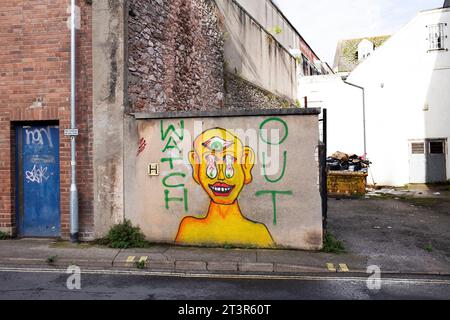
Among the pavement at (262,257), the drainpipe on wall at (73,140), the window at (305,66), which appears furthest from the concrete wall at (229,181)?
the window at (305,66)

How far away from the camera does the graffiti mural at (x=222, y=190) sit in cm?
767

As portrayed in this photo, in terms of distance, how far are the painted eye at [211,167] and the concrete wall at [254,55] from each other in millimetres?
8289

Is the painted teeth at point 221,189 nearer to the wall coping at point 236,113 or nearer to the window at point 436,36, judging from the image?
the wall coping at point 236,113

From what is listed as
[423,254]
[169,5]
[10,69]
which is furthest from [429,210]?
[10,69]

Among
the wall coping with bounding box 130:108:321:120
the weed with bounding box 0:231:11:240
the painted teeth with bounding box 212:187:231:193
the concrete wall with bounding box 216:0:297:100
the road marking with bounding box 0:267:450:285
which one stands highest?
the concrete wall with bounding box 216:0:297:100

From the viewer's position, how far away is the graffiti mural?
7.67 meters

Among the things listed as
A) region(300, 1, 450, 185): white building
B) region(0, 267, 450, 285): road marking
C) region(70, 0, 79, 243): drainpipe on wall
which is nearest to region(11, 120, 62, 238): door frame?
region(70, 0, 79, 243): drainpipe on wall

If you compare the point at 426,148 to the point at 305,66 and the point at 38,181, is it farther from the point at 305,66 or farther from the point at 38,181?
the point at 38,181

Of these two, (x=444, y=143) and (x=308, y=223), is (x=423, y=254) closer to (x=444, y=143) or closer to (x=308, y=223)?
(x=308, y=223)

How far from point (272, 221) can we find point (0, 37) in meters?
6.84

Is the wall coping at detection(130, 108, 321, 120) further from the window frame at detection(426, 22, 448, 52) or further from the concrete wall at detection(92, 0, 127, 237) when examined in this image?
the window frame at detection(426, 22, 448, 52)

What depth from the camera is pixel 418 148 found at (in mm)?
20047

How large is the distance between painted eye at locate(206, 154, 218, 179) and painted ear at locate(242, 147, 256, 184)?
1.89ft

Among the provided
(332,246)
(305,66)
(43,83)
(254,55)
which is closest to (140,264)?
(332,246)
